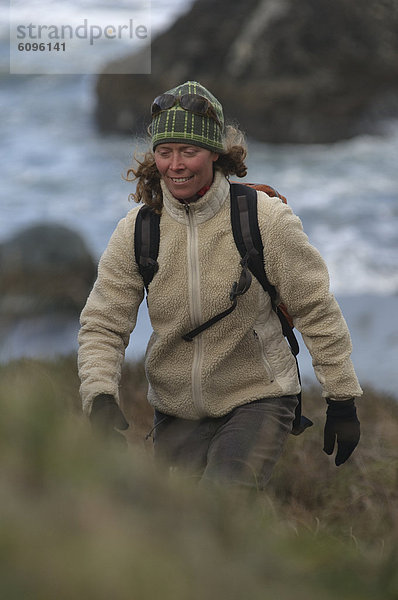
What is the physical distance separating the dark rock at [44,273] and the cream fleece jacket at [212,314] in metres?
9.91

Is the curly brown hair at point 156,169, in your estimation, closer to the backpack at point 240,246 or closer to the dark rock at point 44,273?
the backpack at point 240,246

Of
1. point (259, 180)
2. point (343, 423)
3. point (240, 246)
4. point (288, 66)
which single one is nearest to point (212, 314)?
point (240, 246)

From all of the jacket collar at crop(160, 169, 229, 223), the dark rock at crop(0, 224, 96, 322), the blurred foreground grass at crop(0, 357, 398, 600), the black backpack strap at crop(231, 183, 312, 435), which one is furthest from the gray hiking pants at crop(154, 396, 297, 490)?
the dark rock at crop(0, 224, 96, 322)

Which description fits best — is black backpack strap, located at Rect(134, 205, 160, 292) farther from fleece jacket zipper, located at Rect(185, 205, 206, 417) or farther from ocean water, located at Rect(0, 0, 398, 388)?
ocean water, located at Rect(0, 0, 398, 388)

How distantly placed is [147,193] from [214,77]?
25.5 m

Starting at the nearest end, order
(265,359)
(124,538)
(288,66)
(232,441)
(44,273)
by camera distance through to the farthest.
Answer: (124,538) → (232,441) → (265,359) → (44,273) → (288,66)

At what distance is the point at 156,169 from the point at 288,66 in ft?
84.6

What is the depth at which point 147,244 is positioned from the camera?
3789 mm

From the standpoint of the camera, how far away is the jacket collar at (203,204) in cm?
376

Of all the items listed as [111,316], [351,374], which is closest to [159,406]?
[111,316]

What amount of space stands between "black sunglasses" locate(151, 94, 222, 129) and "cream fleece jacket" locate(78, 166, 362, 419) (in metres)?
0.31

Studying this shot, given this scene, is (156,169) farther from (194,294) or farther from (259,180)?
(259,180)

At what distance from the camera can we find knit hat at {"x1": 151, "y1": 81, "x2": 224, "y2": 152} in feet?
12.4

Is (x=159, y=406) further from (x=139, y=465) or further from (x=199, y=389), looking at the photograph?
(x=139, y=465)
